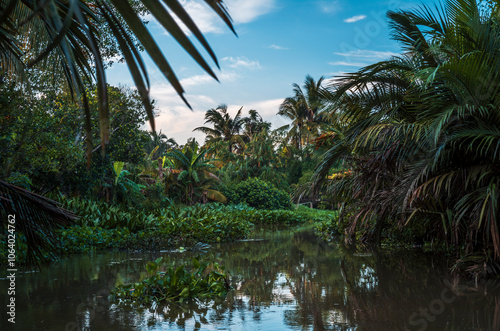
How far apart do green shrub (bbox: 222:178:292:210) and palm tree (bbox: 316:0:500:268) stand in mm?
16118

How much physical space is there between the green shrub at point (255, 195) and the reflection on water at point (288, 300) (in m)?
16.9

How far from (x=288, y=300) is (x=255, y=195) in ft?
67.3

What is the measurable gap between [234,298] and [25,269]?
Result: 4.01 metres

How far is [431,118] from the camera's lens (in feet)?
21.6

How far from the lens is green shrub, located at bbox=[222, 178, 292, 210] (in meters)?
25.0

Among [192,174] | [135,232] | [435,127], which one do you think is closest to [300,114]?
[192,174]

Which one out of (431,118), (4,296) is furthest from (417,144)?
(4,296)

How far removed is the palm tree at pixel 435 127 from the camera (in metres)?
5.80

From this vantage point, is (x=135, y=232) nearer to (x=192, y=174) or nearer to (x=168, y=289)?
(x=168, y=289)

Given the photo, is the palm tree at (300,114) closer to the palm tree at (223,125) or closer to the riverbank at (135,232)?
the palm tree at (223,125)

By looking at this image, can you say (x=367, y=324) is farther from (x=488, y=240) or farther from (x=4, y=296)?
(x=4, y=296)

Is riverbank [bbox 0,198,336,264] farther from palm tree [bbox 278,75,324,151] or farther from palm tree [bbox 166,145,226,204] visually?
palm tree [bbox 278,75,324,151]

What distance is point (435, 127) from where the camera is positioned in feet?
19.2

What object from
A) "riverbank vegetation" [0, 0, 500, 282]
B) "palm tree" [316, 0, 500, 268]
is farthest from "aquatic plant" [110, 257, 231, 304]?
"palm tree" [316, 0, 500, 268]
